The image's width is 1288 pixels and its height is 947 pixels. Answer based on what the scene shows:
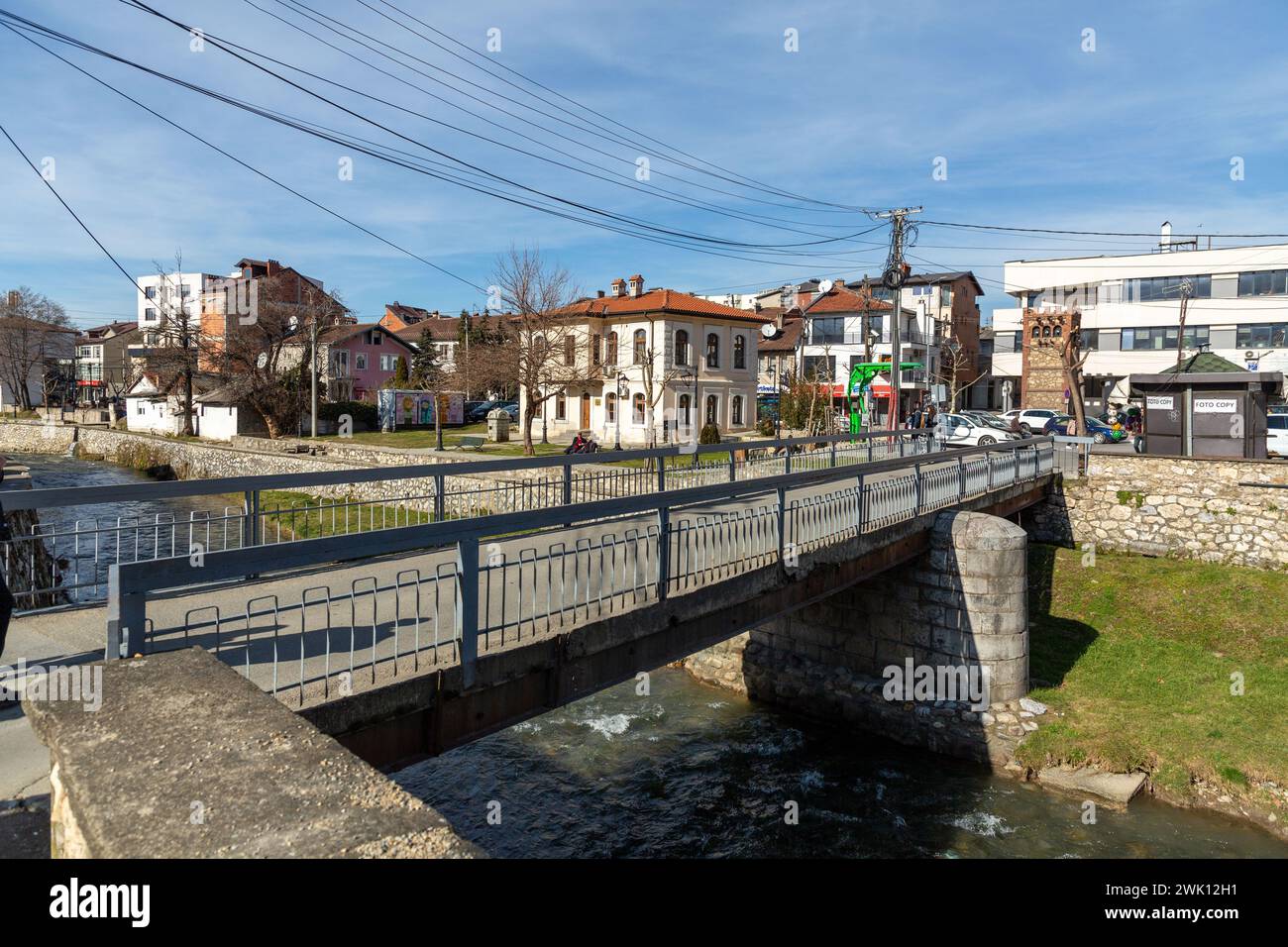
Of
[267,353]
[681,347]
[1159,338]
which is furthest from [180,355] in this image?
[1159,338]

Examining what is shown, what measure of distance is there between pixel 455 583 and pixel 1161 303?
5839 centimetres

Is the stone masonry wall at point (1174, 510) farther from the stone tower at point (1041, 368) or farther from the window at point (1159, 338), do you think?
the window at point (1159, 338)

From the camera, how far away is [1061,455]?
2372cm

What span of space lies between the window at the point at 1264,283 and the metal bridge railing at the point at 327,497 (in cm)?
3621

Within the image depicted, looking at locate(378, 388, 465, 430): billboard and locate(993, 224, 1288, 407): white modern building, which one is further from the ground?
locate(993, 224, 1288, 407): white modern building

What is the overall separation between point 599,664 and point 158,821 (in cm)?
451

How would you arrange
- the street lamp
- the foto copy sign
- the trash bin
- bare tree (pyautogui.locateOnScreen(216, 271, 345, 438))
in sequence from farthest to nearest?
bare tree (pyautogui.locateOnScreen(216, 271, 345, 438))
the street lamp
the trash bin
the foto copy sign

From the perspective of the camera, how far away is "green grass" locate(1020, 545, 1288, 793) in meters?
12.7

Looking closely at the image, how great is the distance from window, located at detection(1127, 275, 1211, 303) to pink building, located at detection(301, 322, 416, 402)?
1946 inches

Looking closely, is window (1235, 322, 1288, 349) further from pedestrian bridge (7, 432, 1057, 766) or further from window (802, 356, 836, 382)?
pedestrian bridge (7, 432, 1057, 766)

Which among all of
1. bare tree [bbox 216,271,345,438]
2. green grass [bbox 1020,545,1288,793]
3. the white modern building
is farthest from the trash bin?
the white modern building

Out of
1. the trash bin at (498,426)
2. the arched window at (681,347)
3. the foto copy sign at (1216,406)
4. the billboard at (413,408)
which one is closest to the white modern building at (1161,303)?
the arched window at (681,347)
